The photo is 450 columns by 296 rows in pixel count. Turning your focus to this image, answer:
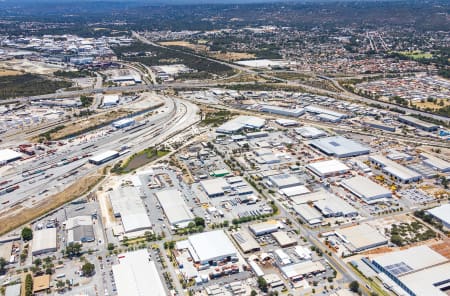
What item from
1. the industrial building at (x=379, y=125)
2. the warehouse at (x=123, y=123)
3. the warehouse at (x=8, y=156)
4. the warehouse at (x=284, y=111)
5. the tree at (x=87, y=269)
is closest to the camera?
the tree at (x=87, y=269)

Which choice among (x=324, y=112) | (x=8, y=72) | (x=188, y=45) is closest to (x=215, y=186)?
(x=324, y=112)

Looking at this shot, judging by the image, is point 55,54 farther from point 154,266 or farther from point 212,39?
point 154,266

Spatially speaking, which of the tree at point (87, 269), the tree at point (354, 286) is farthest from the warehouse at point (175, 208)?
the tree at point (354, 286)

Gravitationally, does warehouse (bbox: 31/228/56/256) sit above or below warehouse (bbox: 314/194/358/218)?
below

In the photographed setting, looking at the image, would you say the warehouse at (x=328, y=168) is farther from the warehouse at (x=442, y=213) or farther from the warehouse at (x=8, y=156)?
the warehouse at (x=8, y=156)

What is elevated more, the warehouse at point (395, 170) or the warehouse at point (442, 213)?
the warehouse at point (395, 170)

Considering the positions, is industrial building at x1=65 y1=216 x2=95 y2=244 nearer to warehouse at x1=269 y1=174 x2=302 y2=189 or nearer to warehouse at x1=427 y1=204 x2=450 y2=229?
warehouse at x1=269 y1=174 x2=302 y2=189

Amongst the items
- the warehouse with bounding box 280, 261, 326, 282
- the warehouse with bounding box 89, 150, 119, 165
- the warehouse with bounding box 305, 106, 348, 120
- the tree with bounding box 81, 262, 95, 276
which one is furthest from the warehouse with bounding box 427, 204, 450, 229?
the warehouse with bounding box 89, 150, 119, 165

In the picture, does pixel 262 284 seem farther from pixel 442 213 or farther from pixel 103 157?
pixel 103 157
